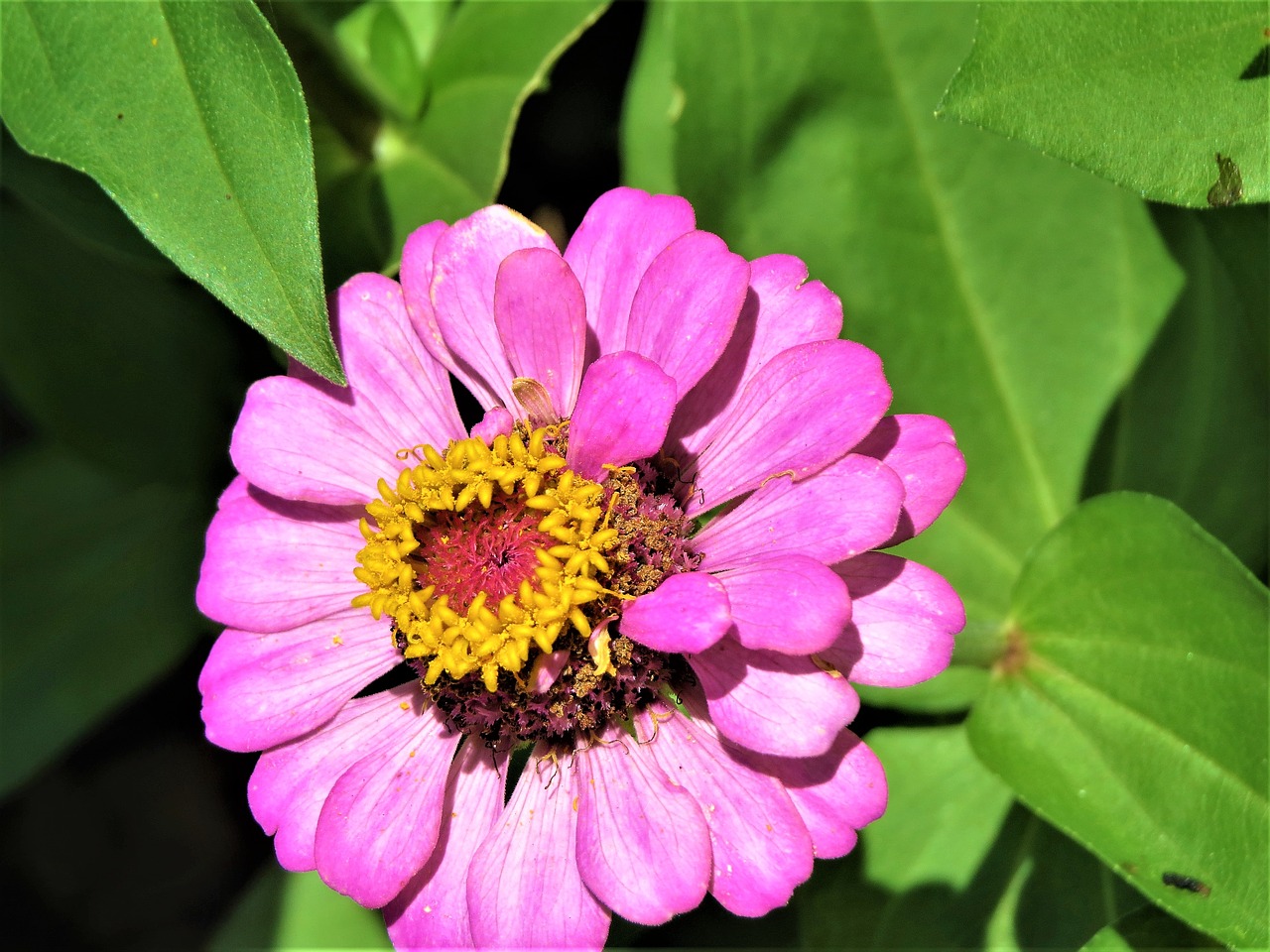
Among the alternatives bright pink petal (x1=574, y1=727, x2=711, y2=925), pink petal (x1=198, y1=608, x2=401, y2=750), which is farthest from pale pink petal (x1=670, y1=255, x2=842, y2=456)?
pink petal (x1=198, y1=608, x2=401, y2=750)

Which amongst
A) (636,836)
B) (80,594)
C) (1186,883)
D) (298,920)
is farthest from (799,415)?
(80,594)

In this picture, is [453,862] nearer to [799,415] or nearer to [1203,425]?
[799,415]

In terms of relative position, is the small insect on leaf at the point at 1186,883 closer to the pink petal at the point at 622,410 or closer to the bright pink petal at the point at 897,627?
the bright pink petal at the point at 897,627

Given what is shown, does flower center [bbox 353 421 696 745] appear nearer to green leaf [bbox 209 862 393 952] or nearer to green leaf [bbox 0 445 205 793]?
green leaf [bbox 209 862 393 952]

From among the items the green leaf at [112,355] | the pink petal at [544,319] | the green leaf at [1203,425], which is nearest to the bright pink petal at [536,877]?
the pink petal at [544,319]

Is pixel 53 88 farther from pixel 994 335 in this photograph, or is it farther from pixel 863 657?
pixel 994 335
